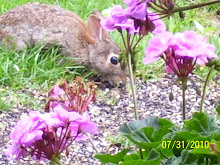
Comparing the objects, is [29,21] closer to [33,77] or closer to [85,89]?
[33,77]

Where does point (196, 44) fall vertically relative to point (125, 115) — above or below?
above

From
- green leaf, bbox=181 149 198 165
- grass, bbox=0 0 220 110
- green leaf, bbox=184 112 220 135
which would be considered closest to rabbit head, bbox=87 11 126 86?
grass, bbox=0 0 220 110

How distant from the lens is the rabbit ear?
5500mm

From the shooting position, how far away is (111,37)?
19.2ft

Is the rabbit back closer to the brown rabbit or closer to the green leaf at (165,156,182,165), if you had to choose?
the brown rabbit

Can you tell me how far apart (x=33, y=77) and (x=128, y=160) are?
336cm

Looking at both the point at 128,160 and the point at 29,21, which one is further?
the point at 29,21

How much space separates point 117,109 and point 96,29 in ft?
4.32

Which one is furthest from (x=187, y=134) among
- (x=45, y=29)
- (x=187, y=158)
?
(x=45, y=29)

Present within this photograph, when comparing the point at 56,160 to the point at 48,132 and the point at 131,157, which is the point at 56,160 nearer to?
the point at 48,132

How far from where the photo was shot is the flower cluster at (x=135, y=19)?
Result: 1771 mm

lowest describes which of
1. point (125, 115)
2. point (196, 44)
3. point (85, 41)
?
point (125, 115)

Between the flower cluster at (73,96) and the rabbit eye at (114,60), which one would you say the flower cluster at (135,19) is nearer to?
the flower cluster at (73,96)

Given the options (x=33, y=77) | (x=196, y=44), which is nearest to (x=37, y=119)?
(x=196, y=44)
